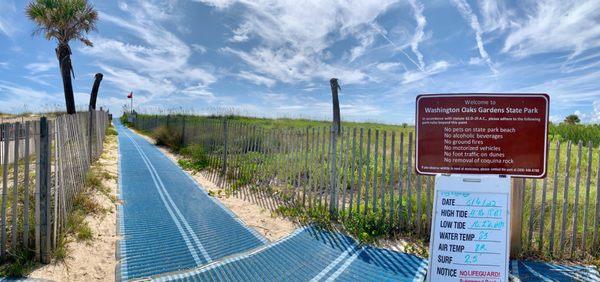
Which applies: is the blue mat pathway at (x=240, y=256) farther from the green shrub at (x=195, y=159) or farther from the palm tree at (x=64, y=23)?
the palm tree at (x=64, y=23)

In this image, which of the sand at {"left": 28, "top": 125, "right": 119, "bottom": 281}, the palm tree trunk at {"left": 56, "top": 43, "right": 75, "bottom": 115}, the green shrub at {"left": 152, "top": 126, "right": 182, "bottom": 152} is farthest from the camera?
the palm tree trunk at {"left": 56, "top": 43, "right": 75, "bottom": 115}

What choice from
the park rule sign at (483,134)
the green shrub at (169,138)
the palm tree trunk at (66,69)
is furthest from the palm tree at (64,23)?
the park rule sign at (483,134)

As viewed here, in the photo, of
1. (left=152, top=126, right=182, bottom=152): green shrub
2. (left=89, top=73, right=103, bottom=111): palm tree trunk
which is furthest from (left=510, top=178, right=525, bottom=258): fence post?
(left=89, top=73, right=103, bottom=111): palm tree trunk

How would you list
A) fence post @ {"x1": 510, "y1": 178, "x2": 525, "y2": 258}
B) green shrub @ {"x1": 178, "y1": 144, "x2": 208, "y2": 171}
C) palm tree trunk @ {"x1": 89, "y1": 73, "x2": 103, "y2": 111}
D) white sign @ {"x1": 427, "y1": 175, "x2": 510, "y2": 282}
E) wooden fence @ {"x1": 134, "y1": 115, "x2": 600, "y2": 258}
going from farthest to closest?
palm tree trunk @ {"x1": 89, "y1": 73, "x2": 103, "y2": 111} → green shrub @ {"x1": 178, "y1": 144, "x2": 208, "y2": 171} → wooden fence @ {"x1": 134, "y1": 115, "x2": 600, "y2": 258} → fence post @ {"x1": 510, "y1": 178, "x2": 525, "y2": 258} → white sign @ {"x1": 427, "y1": 175, "x2": 510, "y2": 282}

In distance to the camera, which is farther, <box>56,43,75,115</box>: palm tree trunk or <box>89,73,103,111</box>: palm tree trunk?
<box>89,73,103,111</box>: palm tree trunk

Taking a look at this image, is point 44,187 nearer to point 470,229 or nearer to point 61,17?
point 470,229

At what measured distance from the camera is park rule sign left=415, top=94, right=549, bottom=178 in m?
2.96

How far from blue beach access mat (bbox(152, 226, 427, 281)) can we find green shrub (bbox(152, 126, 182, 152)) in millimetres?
12082

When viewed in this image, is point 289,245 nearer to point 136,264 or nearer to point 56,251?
point 136,264

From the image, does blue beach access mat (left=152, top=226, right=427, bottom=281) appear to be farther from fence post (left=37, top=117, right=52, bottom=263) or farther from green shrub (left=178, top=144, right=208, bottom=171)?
green shrub (left=178, top=144, right=208, bottom=171)

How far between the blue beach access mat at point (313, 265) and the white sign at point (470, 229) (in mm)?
838

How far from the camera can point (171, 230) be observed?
5.05 metres

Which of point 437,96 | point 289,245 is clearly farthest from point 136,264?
point 437,96

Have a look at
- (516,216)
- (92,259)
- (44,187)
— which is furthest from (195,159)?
(516,216)
